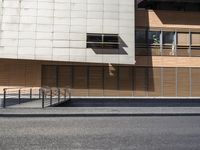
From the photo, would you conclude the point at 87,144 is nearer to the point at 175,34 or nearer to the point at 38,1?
the point at 38,1

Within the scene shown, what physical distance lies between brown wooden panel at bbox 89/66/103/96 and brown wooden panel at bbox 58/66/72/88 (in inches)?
76.1

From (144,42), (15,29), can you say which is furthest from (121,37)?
(15,29)

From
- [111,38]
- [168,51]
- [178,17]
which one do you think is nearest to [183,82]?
[168,51]

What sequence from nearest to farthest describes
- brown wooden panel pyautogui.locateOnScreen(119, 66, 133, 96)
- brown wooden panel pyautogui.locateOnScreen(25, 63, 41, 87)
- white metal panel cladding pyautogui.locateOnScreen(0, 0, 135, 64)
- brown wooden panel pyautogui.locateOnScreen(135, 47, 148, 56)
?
white metal panel cladding pyautogui.locateOnScreen(0, 0, 135, 64)
brown wooden panel pyautogui.locateOnScreen(25, 63, 41, 87)
brown wooden panel pyautogui.locateOnScreen(119, 66, 133, 96)
brown wooden panel pyautogui.locateOnScreen(135, 47, 148, 56)

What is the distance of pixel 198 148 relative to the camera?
36.3 feet

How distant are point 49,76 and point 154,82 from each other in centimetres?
978

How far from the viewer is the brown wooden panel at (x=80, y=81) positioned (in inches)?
1711

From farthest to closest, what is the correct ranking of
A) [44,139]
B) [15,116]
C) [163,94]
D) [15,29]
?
[163,94] < [15,29] < [15,116] < [44,139]

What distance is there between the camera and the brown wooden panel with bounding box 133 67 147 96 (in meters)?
44.3

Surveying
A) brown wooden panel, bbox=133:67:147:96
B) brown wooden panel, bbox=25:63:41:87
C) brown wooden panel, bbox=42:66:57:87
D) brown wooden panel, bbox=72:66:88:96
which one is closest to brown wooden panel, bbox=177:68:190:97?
brown wooden panel, bbox=133:67:147:96

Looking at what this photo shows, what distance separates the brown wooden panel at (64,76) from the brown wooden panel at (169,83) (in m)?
8.93

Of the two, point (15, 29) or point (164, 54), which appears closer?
point (15, 29)

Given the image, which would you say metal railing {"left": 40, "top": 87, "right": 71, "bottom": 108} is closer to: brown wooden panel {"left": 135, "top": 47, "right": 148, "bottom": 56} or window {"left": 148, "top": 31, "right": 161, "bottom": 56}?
brown wooden panel {"left": 135, "top": 47, "right": 148, "bottom": 56}

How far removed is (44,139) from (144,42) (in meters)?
33.2
